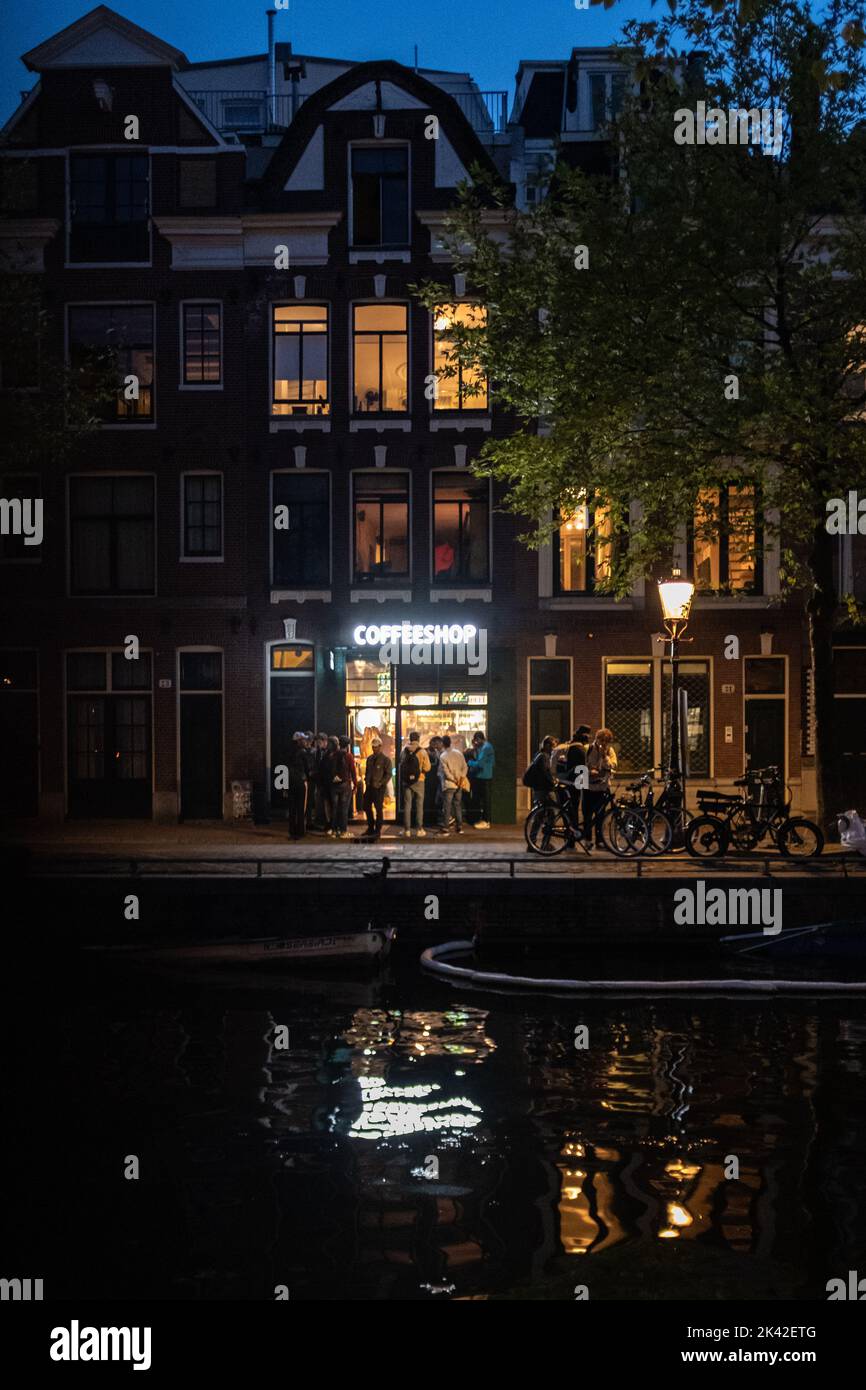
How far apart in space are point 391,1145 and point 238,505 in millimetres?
20598

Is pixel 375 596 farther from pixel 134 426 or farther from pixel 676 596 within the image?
pixel 676 596

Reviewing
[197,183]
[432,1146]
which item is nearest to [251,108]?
[197,183]

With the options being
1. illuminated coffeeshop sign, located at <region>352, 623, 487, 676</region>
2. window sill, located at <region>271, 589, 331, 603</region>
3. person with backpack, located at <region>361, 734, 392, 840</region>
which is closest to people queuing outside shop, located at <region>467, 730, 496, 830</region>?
illuminated coffeeshop sign, located at <region>352, 623, 487, 676</region>

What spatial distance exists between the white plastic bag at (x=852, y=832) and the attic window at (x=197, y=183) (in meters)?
18.9

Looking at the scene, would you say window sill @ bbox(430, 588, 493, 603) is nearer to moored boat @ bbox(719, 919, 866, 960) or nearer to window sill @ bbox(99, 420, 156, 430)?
window sill @ bbox(99, 420, 156, 430)

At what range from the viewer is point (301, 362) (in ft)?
102

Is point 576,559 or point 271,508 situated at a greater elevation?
point 271,508

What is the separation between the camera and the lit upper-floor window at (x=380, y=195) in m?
31.1

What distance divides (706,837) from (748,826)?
2.38ft

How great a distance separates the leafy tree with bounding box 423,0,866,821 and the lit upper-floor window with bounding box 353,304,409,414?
6.32m

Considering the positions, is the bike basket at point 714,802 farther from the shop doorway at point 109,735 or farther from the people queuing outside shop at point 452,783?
the shop doorway at point 109,735

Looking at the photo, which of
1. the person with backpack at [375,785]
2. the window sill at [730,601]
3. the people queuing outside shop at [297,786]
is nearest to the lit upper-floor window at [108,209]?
the people queuing outside shop at [297,786]
